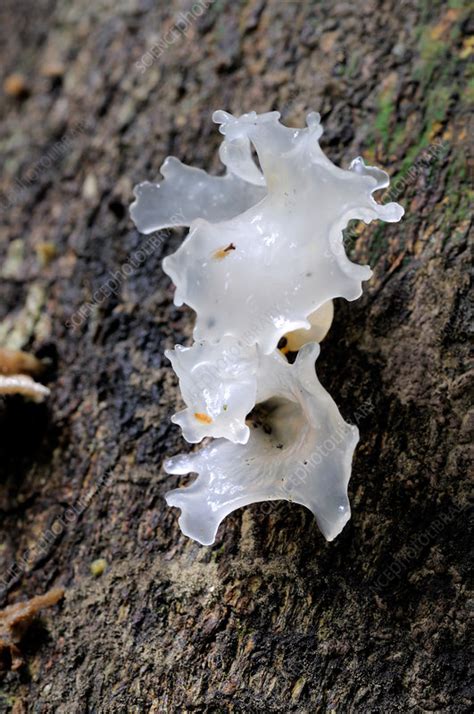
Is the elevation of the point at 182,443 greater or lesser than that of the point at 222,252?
lesser

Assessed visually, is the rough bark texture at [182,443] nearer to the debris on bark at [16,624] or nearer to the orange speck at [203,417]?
the debris on bark at [16,624]

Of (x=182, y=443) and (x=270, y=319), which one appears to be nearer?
(x=270, y=319)

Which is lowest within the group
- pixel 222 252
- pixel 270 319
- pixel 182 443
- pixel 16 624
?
pixel 16 624

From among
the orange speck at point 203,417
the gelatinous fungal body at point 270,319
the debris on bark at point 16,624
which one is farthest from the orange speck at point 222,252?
the debris on bark at point 16,624

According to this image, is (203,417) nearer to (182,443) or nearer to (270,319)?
(270,319)

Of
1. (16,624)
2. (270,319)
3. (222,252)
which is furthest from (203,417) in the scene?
(16,624)

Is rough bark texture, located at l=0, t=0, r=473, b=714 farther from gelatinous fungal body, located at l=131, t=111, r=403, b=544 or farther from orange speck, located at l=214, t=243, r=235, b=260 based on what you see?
orange speck, located at l=214, t=243, r=235, b=260
